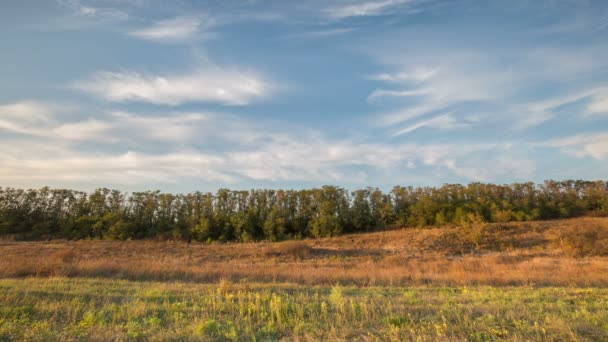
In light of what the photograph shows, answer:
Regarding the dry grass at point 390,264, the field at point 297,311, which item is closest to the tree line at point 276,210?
the dry grass at point 390,264

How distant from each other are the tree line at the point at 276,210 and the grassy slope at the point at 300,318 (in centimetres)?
4527

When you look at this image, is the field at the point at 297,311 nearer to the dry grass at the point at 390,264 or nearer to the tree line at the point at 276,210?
the dry grass at the point at 390,264

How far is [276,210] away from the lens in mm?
60031

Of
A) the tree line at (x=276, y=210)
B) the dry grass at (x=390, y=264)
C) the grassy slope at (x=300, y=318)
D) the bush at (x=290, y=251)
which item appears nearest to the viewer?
the grassy slope at (x=300, y=318)

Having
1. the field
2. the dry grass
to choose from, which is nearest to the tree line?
the dry grass

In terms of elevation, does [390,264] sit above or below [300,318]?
below

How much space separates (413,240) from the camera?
133 ft

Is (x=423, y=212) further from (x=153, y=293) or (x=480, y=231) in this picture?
(x=153, y=293)

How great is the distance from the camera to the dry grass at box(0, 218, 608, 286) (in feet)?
48.8

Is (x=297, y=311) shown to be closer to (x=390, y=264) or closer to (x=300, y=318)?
(x=300, y=318)

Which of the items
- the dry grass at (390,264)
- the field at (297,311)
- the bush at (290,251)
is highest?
the field at (297,311)

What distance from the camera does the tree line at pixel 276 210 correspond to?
5606 centimetres

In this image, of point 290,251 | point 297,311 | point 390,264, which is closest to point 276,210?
point 290,251

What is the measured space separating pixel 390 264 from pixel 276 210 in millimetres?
39669
